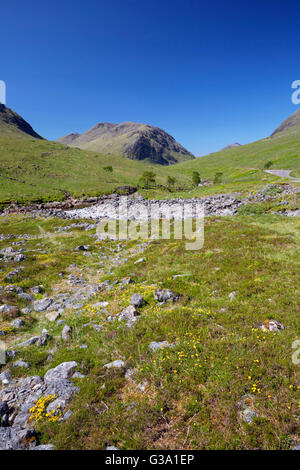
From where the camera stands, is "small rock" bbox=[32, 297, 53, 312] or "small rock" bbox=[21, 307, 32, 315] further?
"small rock" bbox=[32, 297, 53, 312]

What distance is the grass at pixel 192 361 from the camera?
14.0ft

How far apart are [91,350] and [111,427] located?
2793 millimetres

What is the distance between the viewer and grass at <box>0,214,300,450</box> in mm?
4254

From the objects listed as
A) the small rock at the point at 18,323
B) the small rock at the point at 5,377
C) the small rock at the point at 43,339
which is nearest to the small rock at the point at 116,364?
the small rock at the point at 5,377

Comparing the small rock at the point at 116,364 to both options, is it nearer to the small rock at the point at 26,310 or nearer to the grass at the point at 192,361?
the grass at the point at 192,361

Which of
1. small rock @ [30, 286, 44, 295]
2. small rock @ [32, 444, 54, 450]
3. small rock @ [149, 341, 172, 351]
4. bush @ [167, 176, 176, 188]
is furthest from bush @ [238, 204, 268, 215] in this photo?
bush @ [167, 176, 176, 188]

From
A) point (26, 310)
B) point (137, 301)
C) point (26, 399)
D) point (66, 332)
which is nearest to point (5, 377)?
point (26, 399)

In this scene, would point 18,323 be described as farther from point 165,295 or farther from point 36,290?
point 165,295

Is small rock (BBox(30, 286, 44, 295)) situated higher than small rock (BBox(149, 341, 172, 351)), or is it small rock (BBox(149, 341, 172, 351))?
small rock (BBox(149, 341, 172, 351))

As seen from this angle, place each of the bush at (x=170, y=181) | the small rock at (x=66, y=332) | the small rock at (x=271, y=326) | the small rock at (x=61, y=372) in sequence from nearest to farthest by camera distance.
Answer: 1. the small rock at (x=61, y=372)
2. the small rock at (x=271, y=326)
3. the small rock at (x=66, y=332)
4. the bush at (x=170, y=181)

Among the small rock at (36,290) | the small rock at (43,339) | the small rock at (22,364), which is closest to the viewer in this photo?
the small rock at (22,364)

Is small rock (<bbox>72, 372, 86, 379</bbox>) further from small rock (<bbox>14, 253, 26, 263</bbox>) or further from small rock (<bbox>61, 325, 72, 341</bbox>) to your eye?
small rock (<bbox>14, 253, 26, 263</bbox>)

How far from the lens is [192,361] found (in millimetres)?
5836

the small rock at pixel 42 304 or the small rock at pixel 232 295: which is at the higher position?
the small rock at pixel 232 295
